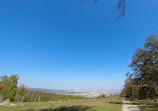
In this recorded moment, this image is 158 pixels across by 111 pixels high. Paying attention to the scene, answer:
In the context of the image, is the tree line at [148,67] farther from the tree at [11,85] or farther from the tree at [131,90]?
the tree at [11,85]

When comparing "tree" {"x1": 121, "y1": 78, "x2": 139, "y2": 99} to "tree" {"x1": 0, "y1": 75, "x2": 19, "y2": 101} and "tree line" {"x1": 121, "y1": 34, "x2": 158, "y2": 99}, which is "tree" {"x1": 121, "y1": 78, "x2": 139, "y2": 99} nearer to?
"tree line" {"x1": 121, "y1": 34, "x2": 158, "y2": 99}

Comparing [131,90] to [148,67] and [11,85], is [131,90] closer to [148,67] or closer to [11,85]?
[148,67]

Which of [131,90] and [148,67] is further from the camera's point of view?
[131,90]

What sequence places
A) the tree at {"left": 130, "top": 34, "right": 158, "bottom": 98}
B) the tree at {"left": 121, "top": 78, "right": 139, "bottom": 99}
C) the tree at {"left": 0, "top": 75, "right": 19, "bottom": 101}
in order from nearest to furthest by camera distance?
the tree at {"left": 130, "top": 34, "right": 158, "bottom": 98} < the tree at {"left": 121, "top": 78, "right": 139, "bottom": 99} < the tree at {"left": 0, "top": 75, "right": 19, "bottom": 101}

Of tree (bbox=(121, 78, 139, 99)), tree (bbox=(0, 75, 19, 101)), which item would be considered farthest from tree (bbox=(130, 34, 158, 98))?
tree (bbox=(0, 75, 19, 101))

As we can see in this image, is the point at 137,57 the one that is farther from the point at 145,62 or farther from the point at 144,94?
the point at 144,94

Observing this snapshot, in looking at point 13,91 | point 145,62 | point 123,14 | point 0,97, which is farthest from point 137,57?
point 13,91

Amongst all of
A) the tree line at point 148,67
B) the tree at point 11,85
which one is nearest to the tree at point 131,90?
the tree line at point 148,67

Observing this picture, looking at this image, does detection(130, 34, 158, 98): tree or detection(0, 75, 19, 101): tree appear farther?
detection(0, 75, 19, 101): tree

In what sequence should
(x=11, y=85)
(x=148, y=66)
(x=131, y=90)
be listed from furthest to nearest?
(x=11, y=85)
(x=131, y=90)
(x=148, y=66)

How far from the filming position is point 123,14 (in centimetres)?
294

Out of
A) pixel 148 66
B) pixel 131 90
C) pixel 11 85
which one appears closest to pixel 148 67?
pixel 148 66

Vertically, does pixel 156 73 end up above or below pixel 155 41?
below

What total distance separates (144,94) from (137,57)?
5.71m
